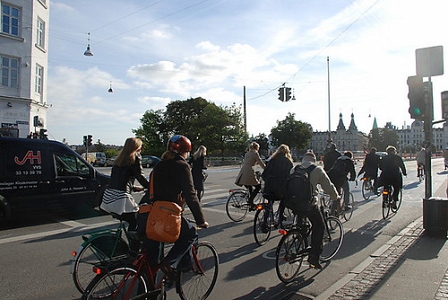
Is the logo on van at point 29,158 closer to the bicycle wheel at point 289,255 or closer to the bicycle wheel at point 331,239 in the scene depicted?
the bicycle wheel at point 289,255

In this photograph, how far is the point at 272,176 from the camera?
6859 mm

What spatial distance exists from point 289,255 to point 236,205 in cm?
413

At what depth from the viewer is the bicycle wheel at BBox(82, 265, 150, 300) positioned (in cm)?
326

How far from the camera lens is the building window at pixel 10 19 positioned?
22.3m

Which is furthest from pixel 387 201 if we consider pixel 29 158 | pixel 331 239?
pixel 29 158

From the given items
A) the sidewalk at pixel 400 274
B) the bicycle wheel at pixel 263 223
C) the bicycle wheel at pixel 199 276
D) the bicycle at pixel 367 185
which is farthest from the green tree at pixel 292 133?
the bicycle wheel at pixel 199 276

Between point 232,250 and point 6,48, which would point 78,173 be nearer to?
point 232,250

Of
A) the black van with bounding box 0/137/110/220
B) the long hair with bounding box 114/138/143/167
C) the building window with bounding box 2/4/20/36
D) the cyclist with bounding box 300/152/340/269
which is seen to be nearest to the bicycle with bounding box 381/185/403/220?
the cyclist with bounding box 300/152/340/269

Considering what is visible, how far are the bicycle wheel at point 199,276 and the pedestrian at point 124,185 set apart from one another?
3.60 ft

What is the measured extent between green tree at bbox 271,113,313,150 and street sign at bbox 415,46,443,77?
71.6 metres

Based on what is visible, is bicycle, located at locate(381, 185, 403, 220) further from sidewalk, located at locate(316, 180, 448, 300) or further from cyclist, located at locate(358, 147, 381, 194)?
cyclist, located at locate(358, 147, 381, 194)

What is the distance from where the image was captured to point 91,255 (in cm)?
411

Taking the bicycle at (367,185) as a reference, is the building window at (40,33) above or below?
above

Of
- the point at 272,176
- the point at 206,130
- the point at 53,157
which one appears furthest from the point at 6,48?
the point at 206,130
